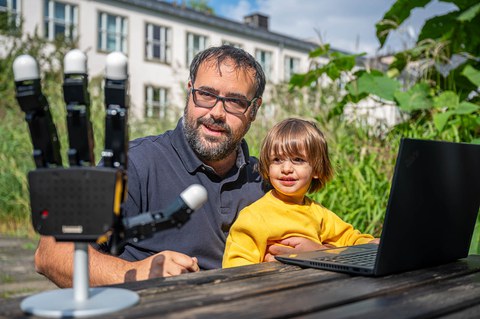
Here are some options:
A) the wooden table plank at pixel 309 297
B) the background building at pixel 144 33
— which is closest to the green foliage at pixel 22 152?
the wooden table plank at pixel 309 297

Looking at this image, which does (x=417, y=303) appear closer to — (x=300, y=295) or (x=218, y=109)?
(x=300, y=295)

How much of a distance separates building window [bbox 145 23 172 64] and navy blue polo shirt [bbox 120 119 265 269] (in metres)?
18.8

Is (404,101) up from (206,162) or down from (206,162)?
up

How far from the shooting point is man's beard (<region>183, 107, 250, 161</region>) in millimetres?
2402

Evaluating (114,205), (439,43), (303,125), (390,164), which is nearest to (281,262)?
(114,205)

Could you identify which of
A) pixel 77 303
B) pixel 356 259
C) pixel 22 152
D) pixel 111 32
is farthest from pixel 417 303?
pixel 111 32

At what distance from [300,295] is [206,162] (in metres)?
1.32

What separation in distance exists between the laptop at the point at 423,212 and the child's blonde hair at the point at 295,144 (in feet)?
2.51

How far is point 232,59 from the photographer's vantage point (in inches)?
97.9

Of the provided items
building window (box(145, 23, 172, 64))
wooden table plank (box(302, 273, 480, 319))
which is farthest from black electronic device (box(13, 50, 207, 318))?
building window (box(145, 23, 172, 64))

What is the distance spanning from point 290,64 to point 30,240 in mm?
19530

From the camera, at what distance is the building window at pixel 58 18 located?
18.6 meters

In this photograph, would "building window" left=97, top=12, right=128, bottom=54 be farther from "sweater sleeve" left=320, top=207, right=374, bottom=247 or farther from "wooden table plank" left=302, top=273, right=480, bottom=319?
"wooden table plank" left=302, top=273, right=480, bottom=319

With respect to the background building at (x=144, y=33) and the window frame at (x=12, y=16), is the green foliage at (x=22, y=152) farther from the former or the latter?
the background building at (x=144, y=33)
